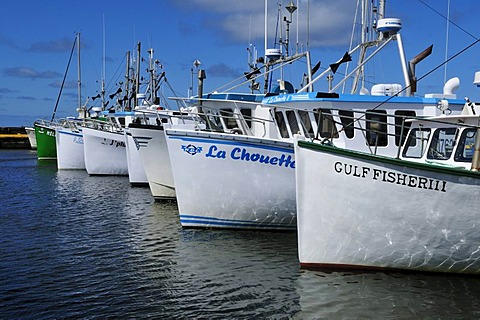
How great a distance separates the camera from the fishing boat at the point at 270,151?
13.5 m

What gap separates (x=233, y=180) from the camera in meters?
13.9

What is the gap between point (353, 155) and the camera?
967cm

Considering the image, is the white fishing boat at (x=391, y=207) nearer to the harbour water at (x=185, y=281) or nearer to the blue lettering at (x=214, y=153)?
the harbour water at (x=185, y=281)

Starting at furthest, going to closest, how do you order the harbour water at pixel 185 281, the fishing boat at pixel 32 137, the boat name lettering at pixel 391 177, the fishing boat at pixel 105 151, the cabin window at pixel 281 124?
1. the fishing boat at pixel 32 137
2. the fishing boat at pixel 105 151
3. the cabin window at pixel 281 124
4. the boat name lettering at pixel 391 177
5. the harbour water at pixel 185 281

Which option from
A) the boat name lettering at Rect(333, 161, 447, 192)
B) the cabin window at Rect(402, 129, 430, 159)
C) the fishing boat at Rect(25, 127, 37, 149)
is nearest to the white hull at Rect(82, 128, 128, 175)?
the cabin window at Rect(402, 129, 430, 159)

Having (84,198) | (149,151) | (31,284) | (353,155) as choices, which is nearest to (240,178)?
(353,155)

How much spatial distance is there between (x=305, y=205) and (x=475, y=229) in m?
2.79

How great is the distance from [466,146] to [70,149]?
95.8ft

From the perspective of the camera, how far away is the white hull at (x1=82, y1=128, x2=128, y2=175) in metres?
31.1

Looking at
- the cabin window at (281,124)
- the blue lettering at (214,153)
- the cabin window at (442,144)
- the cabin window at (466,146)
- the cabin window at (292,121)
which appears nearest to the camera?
the cabin window at (466,146)

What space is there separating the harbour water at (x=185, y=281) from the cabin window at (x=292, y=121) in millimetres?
2547

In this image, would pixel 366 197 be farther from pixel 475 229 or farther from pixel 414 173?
pixel 475 229

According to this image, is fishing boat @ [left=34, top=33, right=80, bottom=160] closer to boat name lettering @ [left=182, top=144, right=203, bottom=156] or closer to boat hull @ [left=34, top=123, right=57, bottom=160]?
boat hull @ [left=34, top=123, right=57, bottom=160]

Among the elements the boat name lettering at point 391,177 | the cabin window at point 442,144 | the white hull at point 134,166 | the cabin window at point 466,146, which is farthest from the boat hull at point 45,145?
the cabin window at point 466,146
